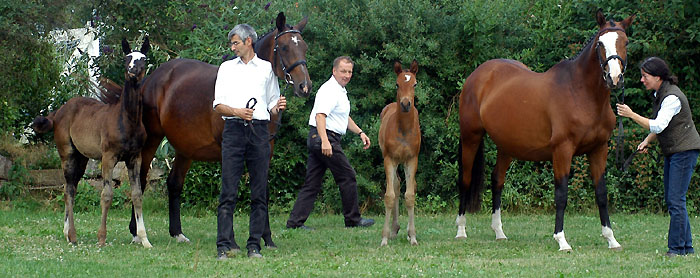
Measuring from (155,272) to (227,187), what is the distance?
1077mm

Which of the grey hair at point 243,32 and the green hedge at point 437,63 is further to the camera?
the green hedge at point 437,63

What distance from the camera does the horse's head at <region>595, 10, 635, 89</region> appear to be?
7.67 m

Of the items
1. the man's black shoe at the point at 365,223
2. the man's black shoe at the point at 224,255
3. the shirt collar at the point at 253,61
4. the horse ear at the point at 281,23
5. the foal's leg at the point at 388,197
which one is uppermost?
the horse ear at the point at 281,23

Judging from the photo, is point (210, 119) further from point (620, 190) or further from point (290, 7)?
point (620, 190)

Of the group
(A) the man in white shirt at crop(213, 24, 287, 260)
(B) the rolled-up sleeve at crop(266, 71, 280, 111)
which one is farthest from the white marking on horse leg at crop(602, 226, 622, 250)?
(B) the rolled-up sleeve at crop(266, 71, 280, 111)

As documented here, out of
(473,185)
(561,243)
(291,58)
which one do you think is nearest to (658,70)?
(561,243)

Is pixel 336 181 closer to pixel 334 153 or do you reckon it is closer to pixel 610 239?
pixel 334 153

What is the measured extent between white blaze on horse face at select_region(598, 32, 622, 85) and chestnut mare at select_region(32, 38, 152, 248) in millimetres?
4597

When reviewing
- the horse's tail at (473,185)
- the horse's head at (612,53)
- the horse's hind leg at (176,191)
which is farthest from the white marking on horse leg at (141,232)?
the horse's head at (612,53)

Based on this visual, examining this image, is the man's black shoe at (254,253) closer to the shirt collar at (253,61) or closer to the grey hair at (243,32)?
the shirt collar at (253,61)

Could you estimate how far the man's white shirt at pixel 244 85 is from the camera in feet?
24.6

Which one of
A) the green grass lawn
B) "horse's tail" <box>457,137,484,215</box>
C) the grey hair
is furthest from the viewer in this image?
"horse's tail" <box>457,137,484,215</box>

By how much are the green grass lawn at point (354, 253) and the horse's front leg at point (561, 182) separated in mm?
176

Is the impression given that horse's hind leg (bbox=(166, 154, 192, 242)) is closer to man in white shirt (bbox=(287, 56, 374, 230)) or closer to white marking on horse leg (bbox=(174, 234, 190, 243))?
white marking on horse leg (bbox=(174, 234, 190, 243))
